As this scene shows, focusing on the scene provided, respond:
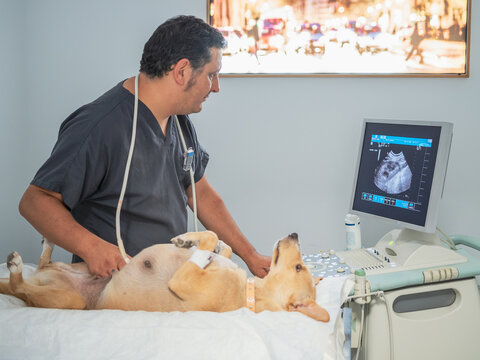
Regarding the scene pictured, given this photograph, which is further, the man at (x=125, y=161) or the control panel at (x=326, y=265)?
the control panel at (x=326, y=265)

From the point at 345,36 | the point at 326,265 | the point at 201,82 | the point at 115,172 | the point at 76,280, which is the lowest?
the point at 326,265

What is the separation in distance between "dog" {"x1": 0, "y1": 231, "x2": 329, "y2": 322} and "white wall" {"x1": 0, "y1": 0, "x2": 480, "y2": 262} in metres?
1.02

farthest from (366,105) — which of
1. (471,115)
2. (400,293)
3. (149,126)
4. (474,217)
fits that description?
(149,126)

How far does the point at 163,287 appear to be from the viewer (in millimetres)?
1093

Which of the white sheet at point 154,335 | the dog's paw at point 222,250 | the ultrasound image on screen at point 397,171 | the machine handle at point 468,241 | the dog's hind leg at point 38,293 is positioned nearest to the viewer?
the white sheet at point 154,335

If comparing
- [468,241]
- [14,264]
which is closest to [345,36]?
[468,241]

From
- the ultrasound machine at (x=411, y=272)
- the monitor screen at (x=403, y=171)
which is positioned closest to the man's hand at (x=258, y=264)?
the ultrasound machine at (x=411, y=272)

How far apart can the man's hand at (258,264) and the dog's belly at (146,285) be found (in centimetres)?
32

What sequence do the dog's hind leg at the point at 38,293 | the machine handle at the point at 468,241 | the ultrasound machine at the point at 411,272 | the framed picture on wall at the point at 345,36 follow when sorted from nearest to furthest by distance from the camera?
1. the dog's hind leg at the point at 38,293
2. the ultrasound machine at the point at 411,272
3. the machine handle at the point at 468,241
4. the framed picture on wall at the point at 345,36

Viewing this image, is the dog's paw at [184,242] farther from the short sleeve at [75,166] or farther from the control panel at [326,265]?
the control panel at [326,265]

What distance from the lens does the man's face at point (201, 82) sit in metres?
1.25

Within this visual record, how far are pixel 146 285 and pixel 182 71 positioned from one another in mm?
566

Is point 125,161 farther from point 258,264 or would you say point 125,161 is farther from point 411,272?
point 411,272

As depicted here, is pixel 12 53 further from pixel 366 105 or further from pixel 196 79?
pixel 366 105
